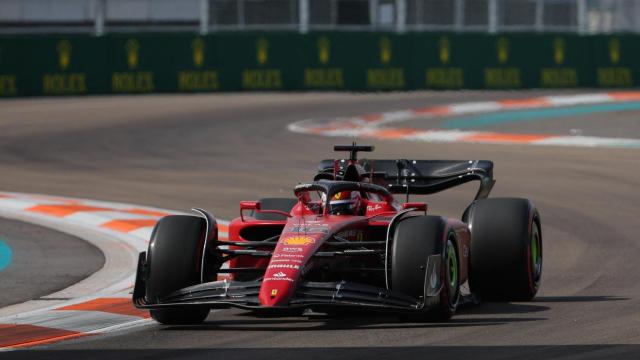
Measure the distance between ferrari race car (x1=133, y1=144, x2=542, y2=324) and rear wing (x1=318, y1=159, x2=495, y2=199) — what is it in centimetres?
51

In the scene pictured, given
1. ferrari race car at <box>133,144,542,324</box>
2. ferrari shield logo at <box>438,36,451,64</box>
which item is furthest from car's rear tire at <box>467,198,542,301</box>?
ferrari shield logo at <box>438,36,451,64</box>

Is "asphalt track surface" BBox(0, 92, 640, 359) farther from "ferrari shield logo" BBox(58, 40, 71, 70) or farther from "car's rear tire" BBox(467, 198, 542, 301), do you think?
"ferrari shield logo" BBox(58, 40, 71, 70)

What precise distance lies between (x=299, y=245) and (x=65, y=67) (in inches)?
1011

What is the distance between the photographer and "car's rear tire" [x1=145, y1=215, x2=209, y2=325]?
28.6 ft

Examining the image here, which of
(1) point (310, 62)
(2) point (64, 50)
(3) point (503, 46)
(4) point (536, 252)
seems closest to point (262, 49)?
(1) point (310, 62)

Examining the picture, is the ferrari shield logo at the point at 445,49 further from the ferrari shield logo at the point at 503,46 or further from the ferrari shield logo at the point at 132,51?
the ferrari shield logo at the point at 132,51

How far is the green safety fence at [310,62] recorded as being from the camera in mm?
33156

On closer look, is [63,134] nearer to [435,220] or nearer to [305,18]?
[305,18]

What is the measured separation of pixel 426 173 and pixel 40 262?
10.9 ft

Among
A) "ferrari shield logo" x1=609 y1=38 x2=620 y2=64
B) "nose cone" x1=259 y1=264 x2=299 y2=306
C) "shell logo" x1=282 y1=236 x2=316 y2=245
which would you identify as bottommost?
"nose cone" x1=259 y1=264 x2=299 y2=306

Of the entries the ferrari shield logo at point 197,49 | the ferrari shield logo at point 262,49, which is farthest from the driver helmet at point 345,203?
the ferrari shield logo at point 262,49

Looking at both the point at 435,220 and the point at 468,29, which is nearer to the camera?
the point at 435,220

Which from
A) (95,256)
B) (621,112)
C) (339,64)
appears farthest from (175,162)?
(339,64)

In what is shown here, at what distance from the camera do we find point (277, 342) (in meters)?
7.95
